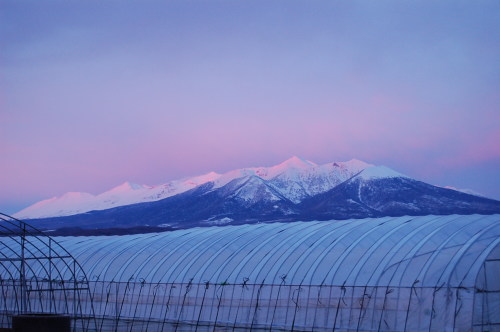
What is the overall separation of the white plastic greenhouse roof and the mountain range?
92.7 meters

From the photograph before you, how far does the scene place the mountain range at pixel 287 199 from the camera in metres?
128

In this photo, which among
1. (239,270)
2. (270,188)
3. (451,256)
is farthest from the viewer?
(270,188)

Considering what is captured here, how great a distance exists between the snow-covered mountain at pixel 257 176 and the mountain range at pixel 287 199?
0.65ft

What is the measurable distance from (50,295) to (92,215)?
416 ft

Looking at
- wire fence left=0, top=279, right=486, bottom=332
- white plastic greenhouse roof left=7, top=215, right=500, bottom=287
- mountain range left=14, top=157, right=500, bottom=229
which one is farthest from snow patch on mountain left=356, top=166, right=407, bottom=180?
wire fence left=0, top=279, right=486, bottom=332

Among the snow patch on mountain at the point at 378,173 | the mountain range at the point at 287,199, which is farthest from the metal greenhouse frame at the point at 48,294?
the snow patch on mountain at the point at 378,173

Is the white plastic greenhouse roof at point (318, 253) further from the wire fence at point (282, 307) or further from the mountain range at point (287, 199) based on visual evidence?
the mountain range at point (287, 199)

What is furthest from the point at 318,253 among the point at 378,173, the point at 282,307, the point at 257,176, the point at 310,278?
the point at 257,176

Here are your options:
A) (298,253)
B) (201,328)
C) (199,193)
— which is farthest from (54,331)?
(199,193)

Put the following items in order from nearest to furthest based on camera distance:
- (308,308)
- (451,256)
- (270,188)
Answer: (451,256), (308,308), (270,188)

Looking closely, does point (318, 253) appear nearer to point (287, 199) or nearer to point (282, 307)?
point (282, 307)

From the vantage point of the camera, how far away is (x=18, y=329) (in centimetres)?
2345

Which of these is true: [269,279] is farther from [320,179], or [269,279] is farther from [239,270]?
[320,179]

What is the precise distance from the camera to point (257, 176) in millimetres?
152750
